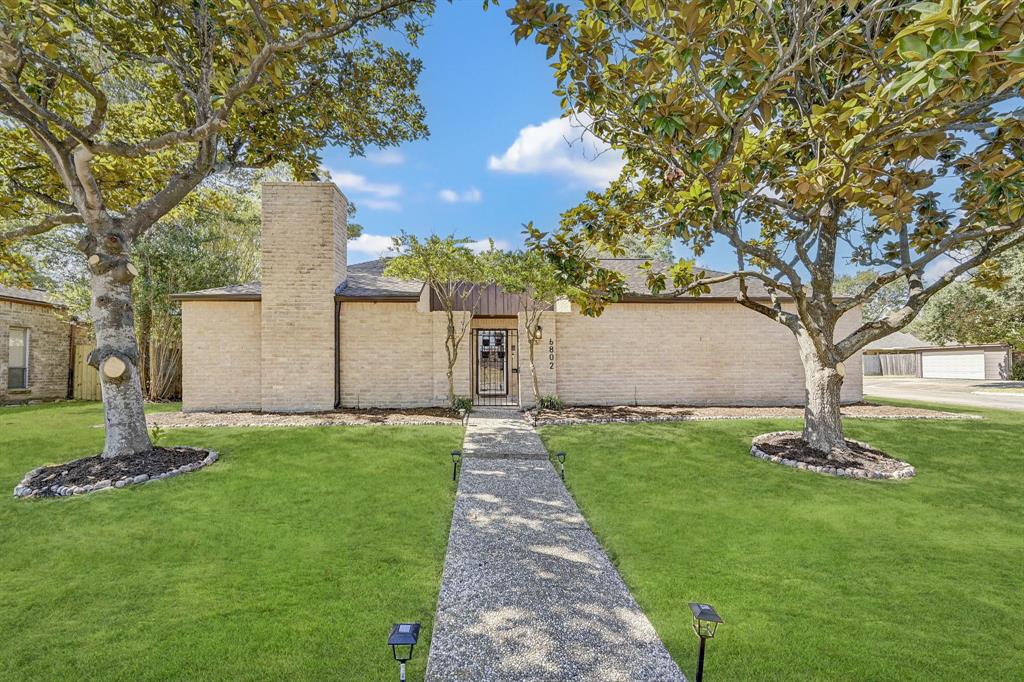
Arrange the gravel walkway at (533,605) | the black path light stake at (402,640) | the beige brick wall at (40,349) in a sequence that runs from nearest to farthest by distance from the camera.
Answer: the black path light stake at (402,640)
the gravel walkway at (533,605)
the beige brick wall at (40,349)

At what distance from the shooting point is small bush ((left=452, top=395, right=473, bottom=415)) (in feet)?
37.4

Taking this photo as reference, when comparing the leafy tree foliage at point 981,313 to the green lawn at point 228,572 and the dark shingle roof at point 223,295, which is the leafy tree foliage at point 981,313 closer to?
the green lawn at point 228,572

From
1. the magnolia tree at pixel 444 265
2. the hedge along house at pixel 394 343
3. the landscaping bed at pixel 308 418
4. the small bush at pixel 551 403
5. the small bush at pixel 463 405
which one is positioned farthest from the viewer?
the small bush at pixel 551 403

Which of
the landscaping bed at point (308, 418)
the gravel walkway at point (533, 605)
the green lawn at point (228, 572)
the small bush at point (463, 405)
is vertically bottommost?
the gravel walkway at point (533, 605)

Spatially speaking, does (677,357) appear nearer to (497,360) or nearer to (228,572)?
(497,360)

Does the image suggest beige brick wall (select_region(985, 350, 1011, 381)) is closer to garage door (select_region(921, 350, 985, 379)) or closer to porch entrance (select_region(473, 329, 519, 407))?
garage door (select_region(921, 350, 985, 379))

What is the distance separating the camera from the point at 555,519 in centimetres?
493

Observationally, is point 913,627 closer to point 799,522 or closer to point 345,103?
point 799,522

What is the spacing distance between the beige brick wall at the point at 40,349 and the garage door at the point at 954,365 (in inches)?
1778

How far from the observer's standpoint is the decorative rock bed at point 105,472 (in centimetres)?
557

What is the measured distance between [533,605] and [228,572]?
2.61 meters

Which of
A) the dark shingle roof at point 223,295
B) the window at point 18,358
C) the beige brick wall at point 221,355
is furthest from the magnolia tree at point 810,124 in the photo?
the window at point 18,358

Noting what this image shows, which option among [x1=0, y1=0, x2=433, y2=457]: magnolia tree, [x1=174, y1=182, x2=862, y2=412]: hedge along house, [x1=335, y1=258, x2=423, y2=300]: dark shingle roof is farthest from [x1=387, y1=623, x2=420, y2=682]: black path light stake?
[x1=335, y1=258, x2=423, y2=300]: dark shingle roof

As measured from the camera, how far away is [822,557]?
159 inches
